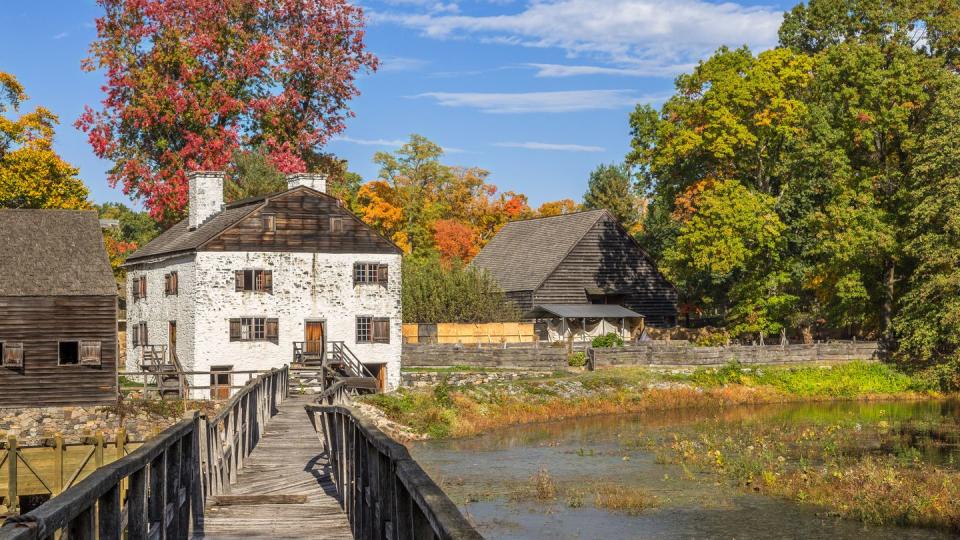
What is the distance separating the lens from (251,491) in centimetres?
1603

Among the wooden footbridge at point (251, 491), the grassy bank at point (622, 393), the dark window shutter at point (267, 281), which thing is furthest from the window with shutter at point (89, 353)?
the wooden footbridge at point (251, 491)

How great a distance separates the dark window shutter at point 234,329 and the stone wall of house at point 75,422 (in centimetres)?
647

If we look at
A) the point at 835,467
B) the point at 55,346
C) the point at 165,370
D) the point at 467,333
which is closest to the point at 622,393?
the point at 467,333

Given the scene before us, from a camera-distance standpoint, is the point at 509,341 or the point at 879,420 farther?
the point at 509,341

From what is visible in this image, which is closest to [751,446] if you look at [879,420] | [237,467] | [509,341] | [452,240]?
[879,420]

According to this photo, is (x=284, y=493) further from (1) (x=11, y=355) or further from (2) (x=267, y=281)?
(2) (x=267, y=281)

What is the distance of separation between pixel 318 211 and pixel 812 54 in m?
32.8

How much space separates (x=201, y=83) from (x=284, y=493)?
49228mm

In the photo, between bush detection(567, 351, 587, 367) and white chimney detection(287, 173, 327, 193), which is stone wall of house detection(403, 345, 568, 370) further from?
white chimney detection(287, 173, 327, 193)

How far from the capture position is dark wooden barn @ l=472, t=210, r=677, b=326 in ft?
211

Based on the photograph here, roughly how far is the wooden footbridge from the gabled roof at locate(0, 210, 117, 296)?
21474 millimetres

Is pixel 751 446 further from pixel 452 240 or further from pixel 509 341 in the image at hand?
pixel 452 240

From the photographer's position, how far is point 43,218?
44.1m

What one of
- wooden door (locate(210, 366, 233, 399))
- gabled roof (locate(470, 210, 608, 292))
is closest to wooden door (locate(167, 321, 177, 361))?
wooden door (locate(210, 366, 233, 399))
